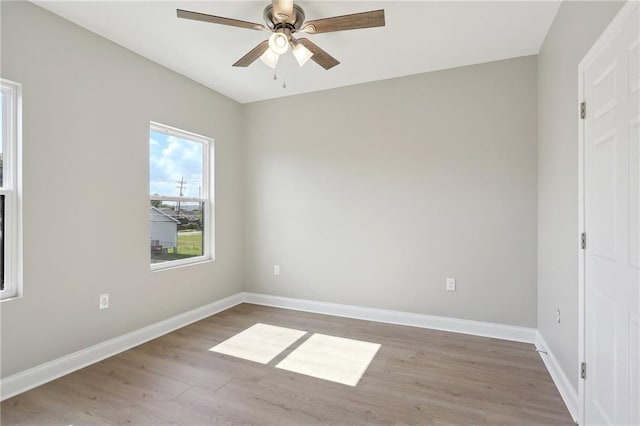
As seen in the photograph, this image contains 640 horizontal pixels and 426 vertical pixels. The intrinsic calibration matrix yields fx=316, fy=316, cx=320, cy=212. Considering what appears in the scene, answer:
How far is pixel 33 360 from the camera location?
7.46 ft

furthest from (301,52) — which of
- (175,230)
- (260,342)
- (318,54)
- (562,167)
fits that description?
(260,342)

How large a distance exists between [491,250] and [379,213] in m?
1.19

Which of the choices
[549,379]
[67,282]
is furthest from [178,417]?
[549,379]

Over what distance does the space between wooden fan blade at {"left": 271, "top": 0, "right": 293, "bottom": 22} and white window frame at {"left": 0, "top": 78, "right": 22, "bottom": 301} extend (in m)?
1.89

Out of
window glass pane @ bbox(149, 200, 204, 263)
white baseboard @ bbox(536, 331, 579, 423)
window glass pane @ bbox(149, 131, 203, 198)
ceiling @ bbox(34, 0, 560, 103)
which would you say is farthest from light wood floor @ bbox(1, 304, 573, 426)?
ceiling @ bbox(34, 0, 560, 103)

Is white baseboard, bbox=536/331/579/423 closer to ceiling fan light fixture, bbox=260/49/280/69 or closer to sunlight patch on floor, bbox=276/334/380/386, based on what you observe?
sunlight patch on floor, bbox=276/334/380/386

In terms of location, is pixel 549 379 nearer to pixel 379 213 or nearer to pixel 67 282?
pixel 379 213

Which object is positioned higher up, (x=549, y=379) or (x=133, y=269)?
(x=133, y=269)

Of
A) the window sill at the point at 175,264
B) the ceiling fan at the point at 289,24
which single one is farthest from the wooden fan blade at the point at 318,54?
the window sill at the point at 175,264

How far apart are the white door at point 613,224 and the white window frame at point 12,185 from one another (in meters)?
3.55

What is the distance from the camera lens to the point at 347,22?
2031 millimetres

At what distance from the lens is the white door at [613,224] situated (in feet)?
4.35

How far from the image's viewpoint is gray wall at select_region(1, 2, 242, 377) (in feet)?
7.44

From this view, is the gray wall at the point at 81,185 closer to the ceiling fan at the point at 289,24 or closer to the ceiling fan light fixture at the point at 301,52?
the ceiling fan at the point at 289,24
